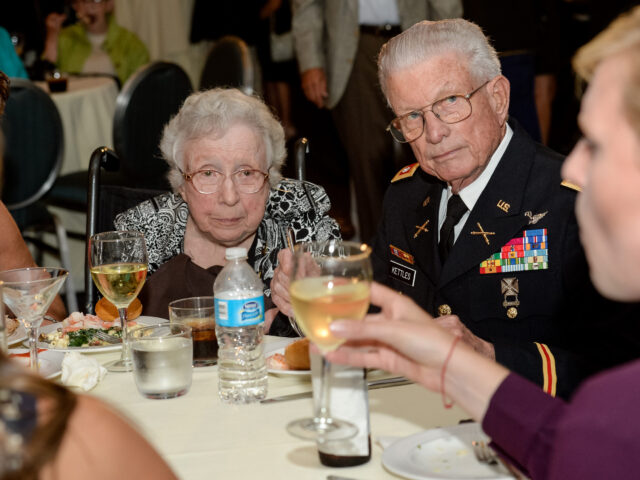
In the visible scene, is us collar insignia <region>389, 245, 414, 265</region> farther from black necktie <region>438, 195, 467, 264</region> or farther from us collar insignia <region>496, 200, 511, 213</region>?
us collar insignia <region>496, 200, 511, 213</region>

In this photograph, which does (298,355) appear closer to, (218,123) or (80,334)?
(80,334)

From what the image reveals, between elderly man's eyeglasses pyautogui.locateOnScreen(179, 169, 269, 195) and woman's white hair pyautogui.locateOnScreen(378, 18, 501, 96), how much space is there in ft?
1.73

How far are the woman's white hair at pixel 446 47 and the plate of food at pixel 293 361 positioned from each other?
887mm

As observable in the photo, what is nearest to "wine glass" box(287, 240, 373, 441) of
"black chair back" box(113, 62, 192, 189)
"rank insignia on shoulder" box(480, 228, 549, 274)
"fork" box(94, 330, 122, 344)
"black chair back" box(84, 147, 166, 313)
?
"fork" box(94, 330, 122, 344)

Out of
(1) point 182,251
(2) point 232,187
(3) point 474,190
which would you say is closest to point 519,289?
(3) point 474,190

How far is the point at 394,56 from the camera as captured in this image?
223 centimetres

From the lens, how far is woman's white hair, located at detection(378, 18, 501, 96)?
7.22ft

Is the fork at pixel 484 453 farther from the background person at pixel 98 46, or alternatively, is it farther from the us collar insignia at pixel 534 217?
the background person at pixel 98 46

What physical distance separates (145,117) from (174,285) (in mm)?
2060

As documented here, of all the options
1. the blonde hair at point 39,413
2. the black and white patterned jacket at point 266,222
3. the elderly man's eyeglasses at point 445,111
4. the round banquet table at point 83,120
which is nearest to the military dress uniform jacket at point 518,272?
the elderly man's eyeglasses at point 445,111

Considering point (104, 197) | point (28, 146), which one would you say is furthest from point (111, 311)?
point (28, 146)

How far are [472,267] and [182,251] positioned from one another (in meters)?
0.90

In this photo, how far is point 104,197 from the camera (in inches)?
109

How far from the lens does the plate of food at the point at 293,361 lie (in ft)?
5.52
